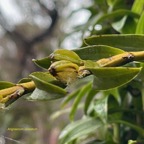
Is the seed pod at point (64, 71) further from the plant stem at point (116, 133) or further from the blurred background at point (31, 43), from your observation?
the blurred background at point (31, 43)

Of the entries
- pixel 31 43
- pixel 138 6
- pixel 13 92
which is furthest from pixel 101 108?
pixel 31 43

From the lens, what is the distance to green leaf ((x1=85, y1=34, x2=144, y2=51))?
0.34 meters

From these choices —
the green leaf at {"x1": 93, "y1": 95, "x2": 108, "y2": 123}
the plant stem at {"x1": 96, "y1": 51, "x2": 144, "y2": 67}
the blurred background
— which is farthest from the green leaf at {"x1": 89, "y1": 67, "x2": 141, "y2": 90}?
the blurred background

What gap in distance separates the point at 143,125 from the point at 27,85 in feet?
0.98

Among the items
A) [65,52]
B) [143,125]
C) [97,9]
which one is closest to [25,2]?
[97,9]

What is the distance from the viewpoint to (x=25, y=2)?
3115 mm

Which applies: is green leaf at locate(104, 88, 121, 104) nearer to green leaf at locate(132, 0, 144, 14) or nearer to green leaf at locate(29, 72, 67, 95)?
green leaf at locate(132, 0, 144, 14)

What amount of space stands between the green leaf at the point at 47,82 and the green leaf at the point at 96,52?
0.14 feet

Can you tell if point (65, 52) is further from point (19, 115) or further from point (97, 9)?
point (19, 115)

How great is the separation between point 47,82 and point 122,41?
0.30 feet

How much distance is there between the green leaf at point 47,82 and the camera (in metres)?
0.29

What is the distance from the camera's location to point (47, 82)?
0.97ft

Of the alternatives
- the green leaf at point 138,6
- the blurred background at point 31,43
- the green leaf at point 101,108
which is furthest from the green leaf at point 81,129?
the blurred background at point 31,43

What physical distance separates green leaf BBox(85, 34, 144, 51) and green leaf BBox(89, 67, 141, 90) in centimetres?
4
